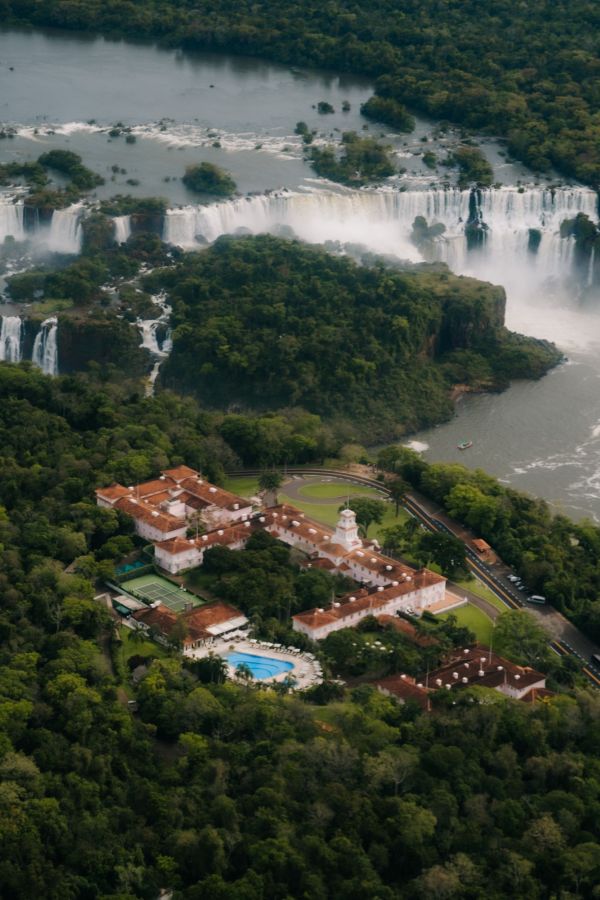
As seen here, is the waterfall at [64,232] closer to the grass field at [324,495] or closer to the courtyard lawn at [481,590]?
the grass field at [324,495]

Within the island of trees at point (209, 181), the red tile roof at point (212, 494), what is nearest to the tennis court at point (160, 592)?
the red tile roof at point (212, 494)

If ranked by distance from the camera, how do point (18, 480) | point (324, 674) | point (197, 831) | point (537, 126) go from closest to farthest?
point (197, 831) → point (324, 674) → point (18, 480) → point (537, 126)

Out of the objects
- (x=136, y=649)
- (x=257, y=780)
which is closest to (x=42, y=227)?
(x=136, y=649)

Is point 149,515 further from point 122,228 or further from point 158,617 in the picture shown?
point 122,228

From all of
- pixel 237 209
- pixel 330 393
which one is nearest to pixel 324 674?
pixel 330 393

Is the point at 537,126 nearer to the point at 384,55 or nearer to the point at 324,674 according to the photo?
the point at 384,55

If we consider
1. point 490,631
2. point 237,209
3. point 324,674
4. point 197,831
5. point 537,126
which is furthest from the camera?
point 537,126

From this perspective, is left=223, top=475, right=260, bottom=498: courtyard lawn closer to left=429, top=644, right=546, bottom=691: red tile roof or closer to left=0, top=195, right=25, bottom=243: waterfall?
left=429, top=644, right=546, bottom=691: red tile roof
